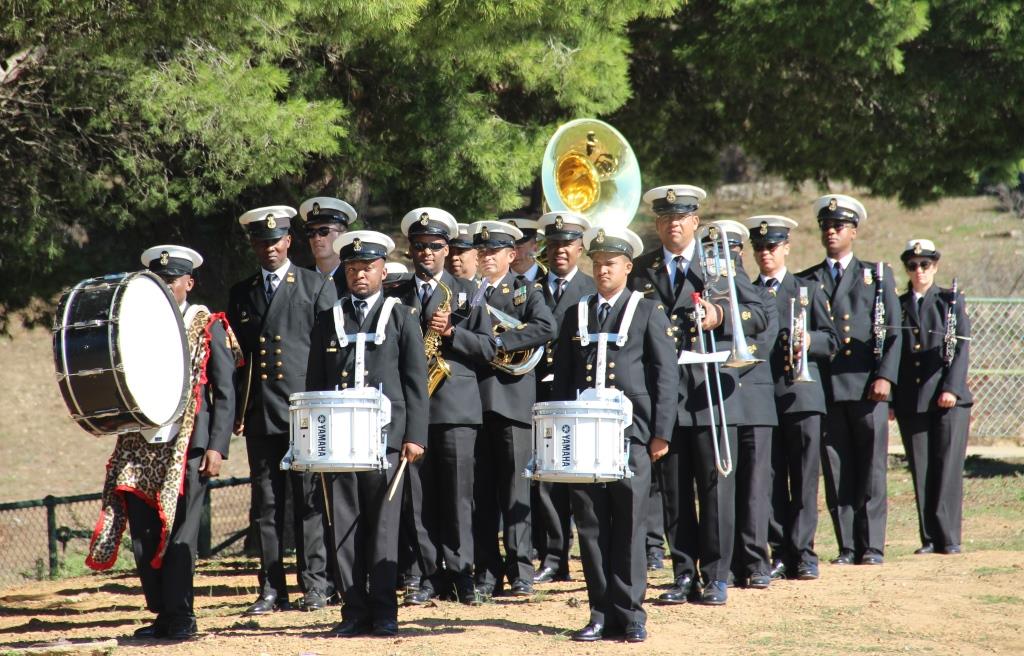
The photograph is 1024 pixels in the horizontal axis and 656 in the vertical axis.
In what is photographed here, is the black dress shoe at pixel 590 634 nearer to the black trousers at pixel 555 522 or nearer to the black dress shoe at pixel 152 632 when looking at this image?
the black trousers at pixel 555 522

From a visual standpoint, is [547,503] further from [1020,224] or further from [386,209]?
[1020,224]

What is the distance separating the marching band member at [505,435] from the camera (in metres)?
8.57

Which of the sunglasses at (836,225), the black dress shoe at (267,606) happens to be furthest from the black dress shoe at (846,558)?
the black dress shoe at (267,606)

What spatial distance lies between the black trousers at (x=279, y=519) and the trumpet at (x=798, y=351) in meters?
3.21

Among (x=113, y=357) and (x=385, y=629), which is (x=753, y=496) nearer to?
(x=385, y=629)

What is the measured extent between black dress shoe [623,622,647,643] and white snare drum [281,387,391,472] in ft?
4.99

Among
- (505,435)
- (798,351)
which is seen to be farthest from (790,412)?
(505,435)

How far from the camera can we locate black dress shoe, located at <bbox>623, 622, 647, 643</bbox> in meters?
6.85

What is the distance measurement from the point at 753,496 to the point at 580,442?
214 centimetres

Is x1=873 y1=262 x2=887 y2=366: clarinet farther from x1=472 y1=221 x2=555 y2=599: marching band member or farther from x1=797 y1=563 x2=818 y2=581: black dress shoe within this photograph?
x1=472 y1=221 x2=555 y2=599: marching band member

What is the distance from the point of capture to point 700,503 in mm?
8055

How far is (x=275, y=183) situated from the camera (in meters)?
11.2

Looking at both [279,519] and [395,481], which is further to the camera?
[279,519]

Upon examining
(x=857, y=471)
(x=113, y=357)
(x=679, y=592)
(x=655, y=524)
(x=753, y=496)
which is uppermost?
(x=113, y=357)
